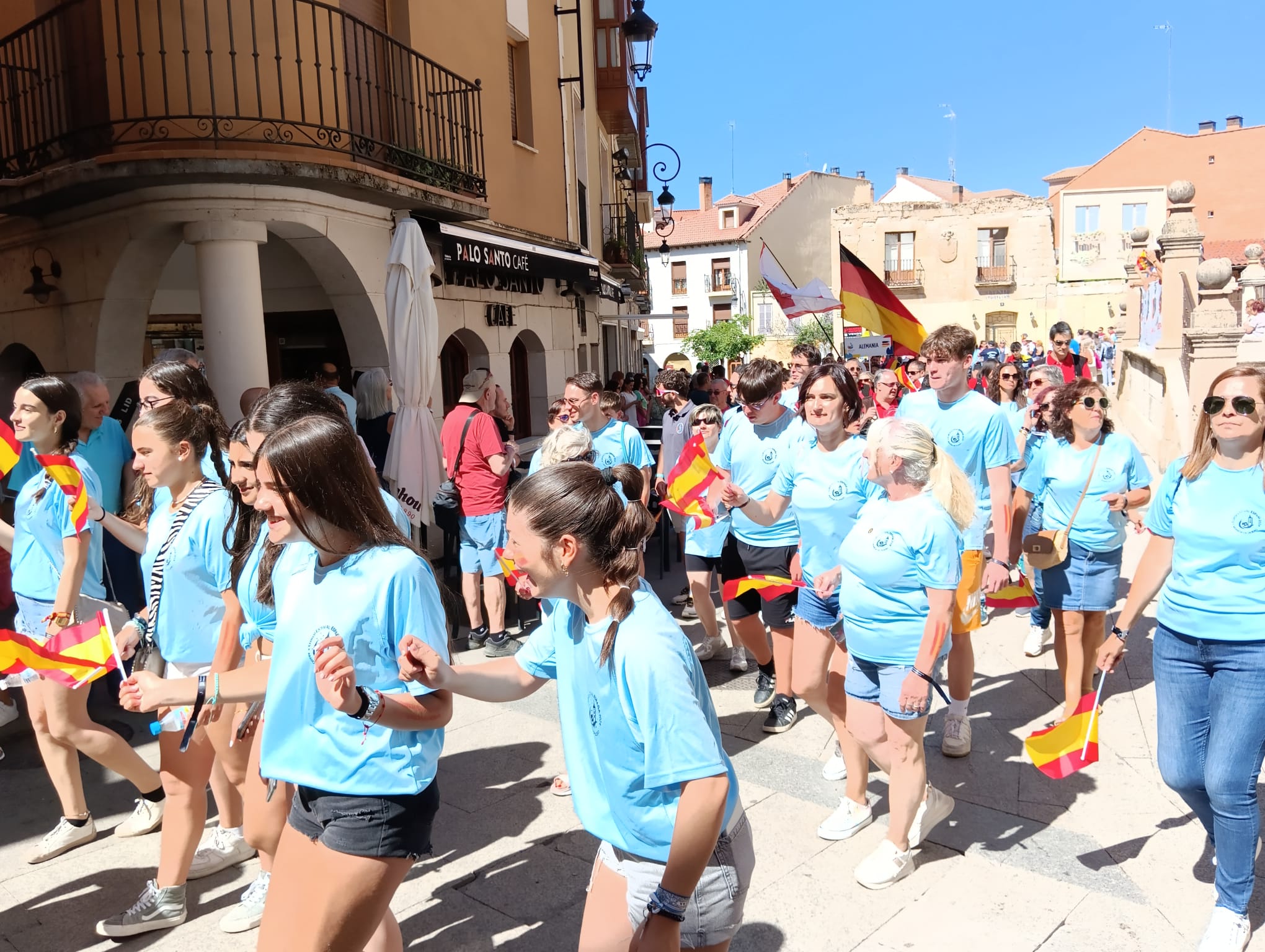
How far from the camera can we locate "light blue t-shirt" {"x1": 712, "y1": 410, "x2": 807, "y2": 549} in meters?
5.18

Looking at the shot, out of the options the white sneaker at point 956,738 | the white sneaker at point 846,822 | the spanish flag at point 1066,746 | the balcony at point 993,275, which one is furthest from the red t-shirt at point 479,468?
the balcony at point 993,275

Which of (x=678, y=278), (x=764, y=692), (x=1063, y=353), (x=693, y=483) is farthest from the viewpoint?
(x=678, y=278)

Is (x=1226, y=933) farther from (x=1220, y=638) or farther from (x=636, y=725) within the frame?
(x=636, y=725)

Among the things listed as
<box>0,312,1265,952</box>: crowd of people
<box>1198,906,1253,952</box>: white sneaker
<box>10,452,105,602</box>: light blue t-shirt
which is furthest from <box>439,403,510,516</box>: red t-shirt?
<box>1198,906,1253,952</box>: white sneaker

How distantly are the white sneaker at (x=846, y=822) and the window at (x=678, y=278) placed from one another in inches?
2057

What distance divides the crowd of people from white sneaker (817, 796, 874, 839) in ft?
0.04

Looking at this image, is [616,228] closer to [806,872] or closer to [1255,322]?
[1255,322]

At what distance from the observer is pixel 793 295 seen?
13703 millimetres

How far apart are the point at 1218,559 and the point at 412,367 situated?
640cm

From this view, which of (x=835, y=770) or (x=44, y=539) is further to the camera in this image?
(x=835, y=770)

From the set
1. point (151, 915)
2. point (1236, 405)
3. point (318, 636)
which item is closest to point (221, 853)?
point (151, 915)

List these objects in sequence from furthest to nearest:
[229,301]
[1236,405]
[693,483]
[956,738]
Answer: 1. [229,301]
2. [693,483]
3. [956,738]
4. [1236,405]

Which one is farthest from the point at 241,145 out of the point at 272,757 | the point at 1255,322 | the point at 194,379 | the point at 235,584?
the point at 1255,322

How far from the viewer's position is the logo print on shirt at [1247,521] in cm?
314
